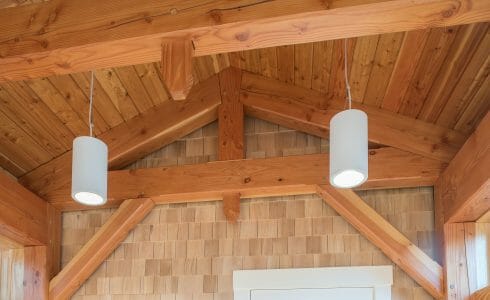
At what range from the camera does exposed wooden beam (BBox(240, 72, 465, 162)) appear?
4.13m

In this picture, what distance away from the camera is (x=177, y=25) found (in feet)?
9.18

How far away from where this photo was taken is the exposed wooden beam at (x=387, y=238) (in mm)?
4039

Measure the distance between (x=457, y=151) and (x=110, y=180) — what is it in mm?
2448

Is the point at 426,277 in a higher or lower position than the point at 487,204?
lower

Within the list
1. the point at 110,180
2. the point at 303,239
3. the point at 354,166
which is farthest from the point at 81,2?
the point at 303,239

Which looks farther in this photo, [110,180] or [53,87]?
[110,180]

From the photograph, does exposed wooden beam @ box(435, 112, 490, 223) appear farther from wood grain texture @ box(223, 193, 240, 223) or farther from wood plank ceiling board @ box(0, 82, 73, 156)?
wood plank ceiling board @ box(0, 82, 73, 156)

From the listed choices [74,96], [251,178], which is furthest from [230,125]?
[74,96]

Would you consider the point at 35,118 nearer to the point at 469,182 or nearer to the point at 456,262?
the point at 469,182

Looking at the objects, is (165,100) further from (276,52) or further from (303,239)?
(303,239)

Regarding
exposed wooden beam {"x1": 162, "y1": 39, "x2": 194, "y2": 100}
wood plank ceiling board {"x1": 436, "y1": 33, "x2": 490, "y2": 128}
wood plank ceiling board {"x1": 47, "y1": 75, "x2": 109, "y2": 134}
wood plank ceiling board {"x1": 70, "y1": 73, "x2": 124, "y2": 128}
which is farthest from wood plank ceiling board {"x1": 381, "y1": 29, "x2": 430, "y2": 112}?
wood plank ceiling board {"x1": 47, "y1": 75, "x2": 109, "y2": 134}

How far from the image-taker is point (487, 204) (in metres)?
3.63

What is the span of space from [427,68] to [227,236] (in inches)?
72.7

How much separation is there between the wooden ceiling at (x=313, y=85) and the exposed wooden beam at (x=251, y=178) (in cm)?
32
